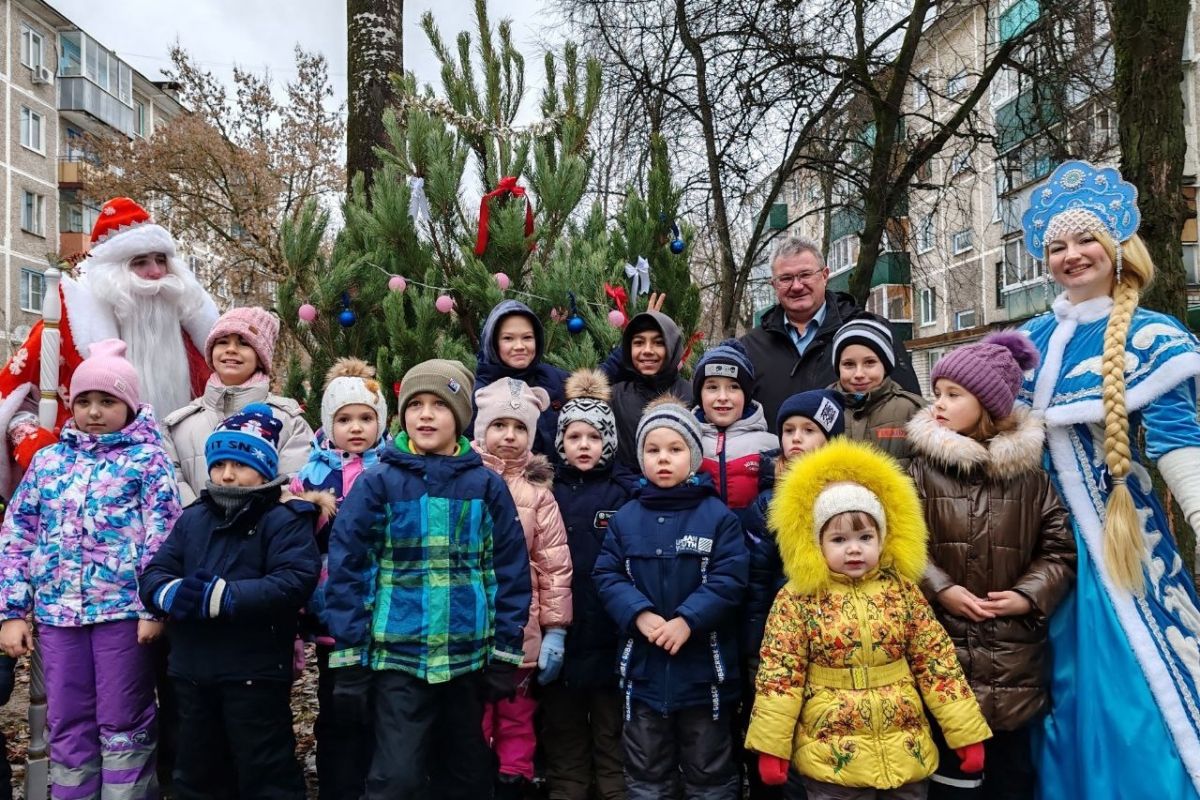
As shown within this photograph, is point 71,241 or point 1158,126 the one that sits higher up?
point 71,241

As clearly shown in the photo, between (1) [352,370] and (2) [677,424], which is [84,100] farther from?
(2) [677,424]

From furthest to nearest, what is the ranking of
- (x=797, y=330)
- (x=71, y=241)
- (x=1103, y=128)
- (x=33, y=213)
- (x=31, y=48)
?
(x=31, y=48)
(x=33, y=213)
(x=71, y=241)
(x=1103, y=128)
(x=797, y=330)

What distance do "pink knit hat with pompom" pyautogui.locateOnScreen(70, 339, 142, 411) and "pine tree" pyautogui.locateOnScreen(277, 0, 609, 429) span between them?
126 cm

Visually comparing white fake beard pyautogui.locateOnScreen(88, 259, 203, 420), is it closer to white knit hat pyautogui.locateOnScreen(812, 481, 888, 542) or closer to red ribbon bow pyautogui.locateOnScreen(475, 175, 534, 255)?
red ribbon bow pyautogui.locateOnScreen(475, 175, 534, 255)

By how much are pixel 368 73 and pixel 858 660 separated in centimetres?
498

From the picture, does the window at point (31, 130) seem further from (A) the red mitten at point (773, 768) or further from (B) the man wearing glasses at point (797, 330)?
(A) the red mitten at point (773, 768)

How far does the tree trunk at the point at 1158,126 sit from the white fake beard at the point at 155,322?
4711mm

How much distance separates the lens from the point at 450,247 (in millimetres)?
4918

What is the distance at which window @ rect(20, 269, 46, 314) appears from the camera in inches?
1038

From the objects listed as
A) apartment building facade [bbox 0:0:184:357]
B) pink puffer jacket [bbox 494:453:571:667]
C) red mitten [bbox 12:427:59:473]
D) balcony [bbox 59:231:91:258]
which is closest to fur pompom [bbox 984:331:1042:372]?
pink puffer jacket [bbox 494:453:571:667]

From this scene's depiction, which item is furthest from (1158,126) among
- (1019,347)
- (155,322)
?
(155,322)

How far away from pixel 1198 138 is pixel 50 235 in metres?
31.4

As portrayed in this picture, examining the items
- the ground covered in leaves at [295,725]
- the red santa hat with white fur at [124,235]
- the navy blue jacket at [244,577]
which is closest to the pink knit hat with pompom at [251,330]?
the red santa hat with white fur at [124,235]

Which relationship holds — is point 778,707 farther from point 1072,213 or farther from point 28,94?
point 28,94
